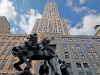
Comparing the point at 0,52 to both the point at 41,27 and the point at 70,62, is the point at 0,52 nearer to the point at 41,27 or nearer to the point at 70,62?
the point at 70,62

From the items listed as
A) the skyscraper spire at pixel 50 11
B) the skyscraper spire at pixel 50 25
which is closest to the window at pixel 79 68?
the skyscraper spire at pixel 50 25

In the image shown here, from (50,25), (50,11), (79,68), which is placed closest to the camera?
(79,68)

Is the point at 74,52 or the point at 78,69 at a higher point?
the point at 74,52

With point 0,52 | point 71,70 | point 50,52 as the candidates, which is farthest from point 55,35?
point 50,52

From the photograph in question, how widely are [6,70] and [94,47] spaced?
27.0 m

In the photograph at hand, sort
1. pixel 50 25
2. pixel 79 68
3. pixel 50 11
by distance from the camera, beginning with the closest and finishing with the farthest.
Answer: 1. pixel 79 68
2. pixel 50 25
3. pixel 50 11

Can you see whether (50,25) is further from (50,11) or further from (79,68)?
(79,68)

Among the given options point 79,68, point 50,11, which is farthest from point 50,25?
point 79,68

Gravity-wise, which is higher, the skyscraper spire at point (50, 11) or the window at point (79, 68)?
the skyscraper spire at point (50, 11)

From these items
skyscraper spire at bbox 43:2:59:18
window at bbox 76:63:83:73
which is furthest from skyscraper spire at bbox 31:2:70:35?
window at bbox 76:63:83:73

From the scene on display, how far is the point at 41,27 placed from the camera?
102500mm

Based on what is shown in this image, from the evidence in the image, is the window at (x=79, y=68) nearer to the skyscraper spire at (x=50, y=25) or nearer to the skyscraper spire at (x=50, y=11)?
the skyscraper spire at (x=50, y=25)

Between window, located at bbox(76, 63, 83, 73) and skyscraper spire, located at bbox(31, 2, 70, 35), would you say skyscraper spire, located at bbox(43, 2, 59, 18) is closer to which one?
skyscraper spire, located at bbox(31, 2, 70, 35)

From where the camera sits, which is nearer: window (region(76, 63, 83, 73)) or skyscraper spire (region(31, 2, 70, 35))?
window (region(76, 63, 83, 73))
